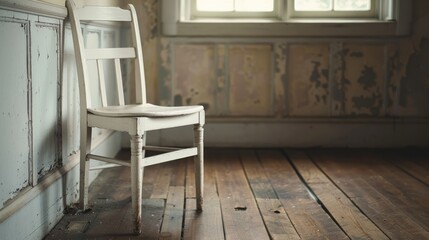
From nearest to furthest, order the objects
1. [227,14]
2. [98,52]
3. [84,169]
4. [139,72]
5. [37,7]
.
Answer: [37,7], [84,169], [98,52], [139,72], [227,14]

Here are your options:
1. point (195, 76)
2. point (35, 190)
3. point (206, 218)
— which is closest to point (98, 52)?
point (35, 190)

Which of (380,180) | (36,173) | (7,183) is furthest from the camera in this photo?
(380,180)

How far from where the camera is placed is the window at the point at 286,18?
4336 mm

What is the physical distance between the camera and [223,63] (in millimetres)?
4426

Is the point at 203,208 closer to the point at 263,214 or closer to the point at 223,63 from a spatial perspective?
the point at 263,214

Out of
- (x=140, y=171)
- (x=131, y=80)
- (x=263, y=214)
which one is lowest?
(x=263, y=214)

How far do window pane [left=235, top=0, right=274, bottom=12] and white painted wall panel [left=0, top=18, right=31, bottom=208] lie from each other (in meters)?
2.44

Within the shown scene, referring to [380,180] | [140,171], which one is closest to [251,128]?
[380,180]

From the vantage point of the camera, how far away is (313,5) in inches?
177

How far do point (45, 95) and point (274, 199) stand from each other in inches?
49.8

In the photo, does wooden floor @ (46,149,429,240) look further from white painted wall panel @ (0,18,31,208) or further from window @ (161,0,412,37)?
window @ (161,0,412,37)

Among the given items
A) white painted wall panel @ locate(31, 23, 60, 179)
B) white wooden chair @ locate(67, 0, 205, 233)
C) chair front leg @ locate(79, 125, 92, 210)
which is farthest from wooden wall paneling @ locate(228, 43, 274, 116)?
white painted wall panel @ locate(31, 23, 60, 179)

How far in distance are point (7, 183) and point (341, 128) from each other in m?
2.91

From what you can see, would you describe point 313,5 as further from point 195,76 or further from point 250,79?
point 195,76
